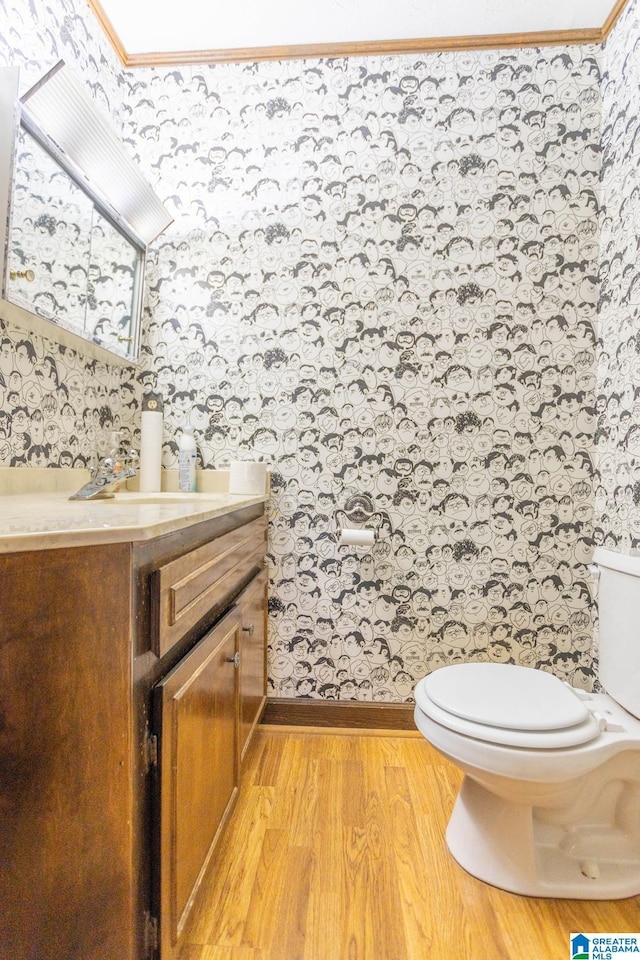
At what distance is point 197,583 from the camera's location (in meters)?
1.01

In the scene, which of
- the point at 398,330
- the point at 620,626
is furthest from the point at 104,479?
the point at 620,626

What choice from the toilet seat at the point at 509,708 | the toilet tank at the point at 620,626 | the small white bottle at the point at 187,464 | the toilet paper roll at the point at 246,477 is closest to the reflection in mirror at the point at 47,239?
the small white bottle at the point at 187,464

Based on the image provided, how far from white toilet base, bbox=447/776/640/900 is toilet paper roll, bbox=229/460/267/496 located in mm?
1095

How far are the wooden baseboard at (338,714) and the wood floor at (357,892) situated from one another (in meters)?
0.28

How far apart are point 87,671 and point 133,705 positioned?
9 cm

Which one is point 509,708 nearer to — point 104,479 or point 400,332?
point 104,479

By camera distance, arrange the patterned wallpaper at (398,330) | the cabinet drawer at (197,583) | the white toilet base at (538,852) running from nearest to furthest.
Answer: the cabinet drawer at (197,583), the white toilet base at (538,852), the patterned wallpaper at (398,330)

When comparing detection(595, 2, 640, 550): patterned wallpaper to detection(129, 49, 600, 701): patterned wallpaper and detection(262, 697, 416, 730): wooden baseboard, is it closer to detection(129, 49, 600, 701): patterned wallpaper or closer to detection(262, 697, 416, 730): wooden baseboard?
detection(129, 49, 600, 701): patterned wallpaper

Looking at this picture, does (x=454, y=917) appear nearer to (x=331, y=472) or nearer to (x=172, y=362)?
(x=331, y=472)

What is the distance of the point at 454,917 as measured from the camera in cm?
114

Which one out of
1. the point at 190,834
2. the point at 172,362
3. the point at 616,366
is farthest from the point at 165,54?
the point at 190,834

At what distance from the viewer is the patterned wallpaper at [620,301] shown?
1601mm

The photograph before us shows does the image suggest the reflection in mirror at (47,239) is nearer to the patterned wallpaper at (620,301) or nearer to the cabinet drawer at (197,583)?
the cabinet drawer at (197,583)

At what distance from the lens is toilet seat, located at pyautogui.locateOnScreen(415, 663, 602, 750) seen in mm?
1132
